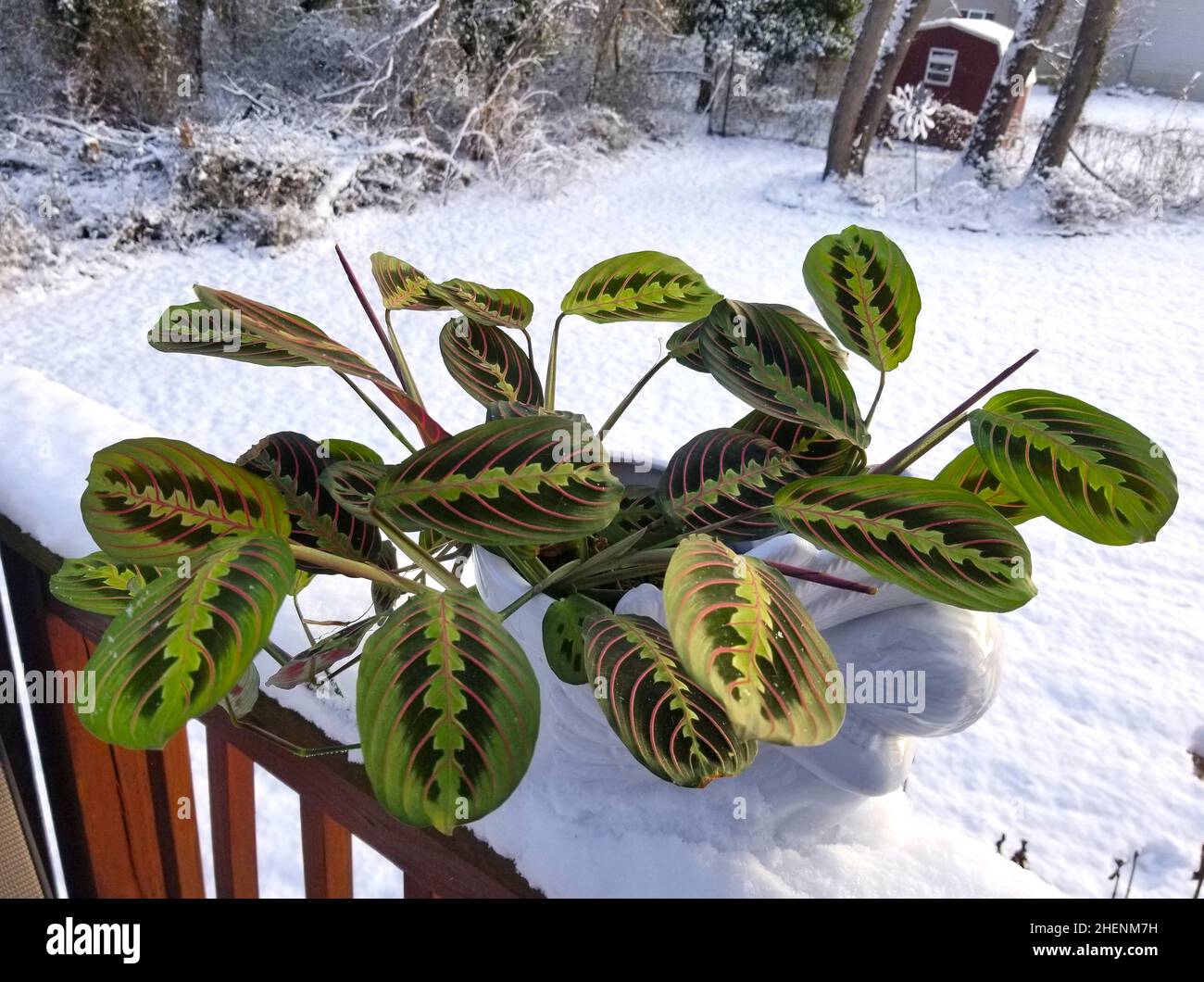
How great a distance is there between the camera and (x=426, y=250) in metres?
4.73

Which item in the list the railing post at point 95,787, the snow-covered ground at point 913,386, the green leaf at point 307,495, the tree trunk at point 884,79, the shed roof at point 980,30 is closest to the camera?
the green leaf at point 307,495

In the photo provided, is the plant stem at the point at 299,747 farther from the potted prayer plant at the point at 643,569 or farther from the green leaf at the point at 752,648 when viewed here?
the green leaf at the point at 752,648

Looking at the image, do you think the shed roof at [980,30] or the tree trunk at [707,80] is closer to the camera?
the shed roof at [980,30]

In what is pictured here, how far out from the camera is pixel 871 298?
1.65 ft

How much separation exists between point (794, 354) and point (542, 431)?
144 mm

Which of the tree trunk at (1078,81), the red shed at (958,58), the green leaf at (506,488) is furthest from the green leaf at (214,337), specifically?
the red shed at (958,58)

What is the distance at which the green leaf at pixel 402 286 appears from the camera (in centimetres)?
60

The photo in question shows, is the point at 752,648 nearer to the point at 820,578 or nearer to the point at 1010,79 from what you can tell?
the point at 820,578

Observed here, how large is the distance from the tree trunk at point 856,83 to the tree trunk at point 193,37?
13.6ft

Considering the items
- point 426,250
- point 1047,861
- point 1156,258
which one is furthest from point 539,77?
point 1047,861

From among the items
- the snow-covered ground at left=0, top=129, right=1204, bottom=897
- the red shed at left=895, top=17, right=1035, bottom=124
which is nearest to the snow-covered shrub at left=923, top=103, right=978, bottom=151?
the red shed at left=895, top=17, right=1035, bottom=124

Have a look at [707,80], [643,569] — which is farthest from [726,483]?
[707,80]

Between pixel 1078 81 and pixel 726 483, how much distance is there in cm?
644

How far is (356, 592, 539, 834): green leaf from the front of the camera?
13.6 inches
